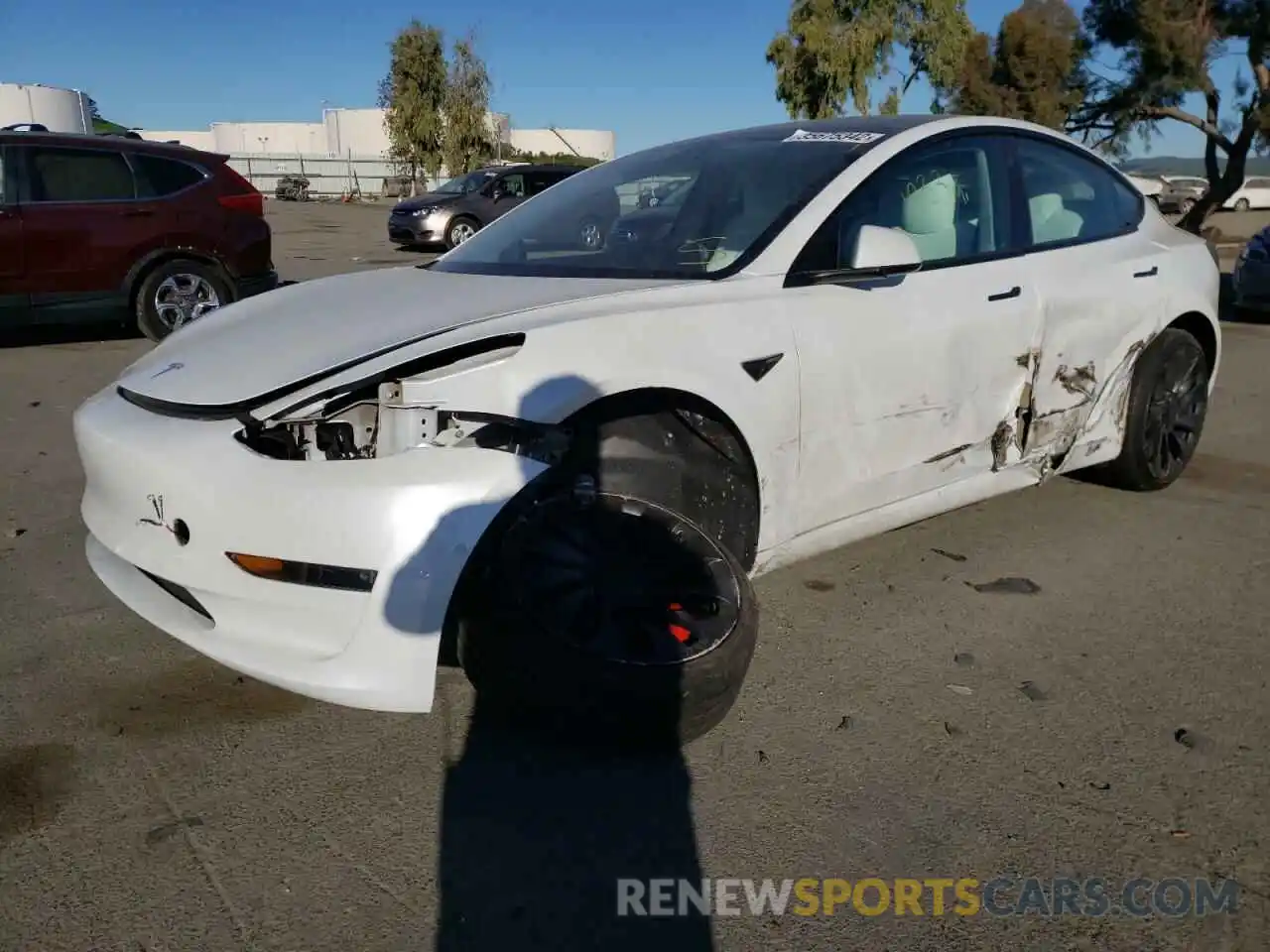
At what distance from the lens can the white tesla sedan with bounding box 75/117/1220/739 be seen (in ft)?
7.73

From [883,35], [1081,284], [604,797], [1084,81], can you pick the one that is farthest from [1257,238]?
[883,35]

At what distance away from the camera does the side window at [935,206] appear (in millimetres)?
3225

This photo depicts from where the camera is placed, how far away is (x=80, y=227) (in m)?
8.12

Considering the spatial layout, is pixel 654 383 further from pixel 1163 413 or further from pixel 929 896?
pixel 1163 413

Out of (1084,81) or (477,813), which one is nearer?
(477,813)

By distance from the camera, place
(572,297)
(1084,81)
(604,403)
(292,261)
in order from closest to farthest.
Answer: (604,403) → (572,297) → (292,261) → (1084,81)

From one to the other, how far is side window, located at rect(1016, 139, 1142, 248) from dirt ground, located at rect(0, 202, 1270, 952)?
134 centimetres

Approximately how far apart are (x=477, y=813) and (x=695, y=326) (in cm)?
133

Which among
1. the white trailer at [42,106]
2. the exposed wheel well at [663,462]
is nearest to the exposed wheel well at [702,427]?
the exposed wheel well at [663,462]

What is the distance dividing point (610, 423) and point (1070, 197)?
2.53m

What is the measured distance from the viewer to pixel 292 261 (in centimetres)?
1630

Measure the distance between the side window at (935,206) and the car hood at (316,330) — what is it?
0.60m

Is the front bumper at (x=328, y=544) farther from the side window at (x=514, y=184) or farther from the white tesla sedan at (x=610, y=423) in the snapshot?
the side window at (x=514, y=184)

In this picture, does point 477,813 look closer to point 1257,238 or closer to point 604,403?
point 604,403
